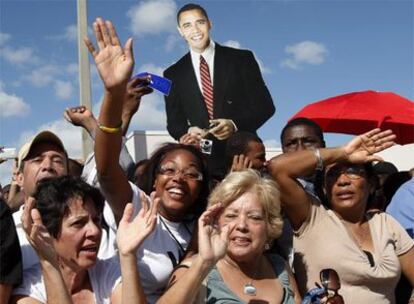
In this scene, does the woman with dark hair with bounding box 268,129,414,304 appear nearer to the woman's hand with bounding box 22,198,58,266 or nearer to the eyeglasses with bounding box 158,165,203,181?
the eyeglasses with bounding box 158,165,203,181

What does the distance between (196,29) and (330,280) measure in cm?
283

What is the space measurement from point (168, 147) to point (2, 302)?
3.96ft

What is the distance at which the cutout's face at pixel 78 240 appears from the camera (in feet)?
8.77

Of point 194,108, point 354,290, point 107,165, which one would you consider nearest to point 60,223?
point 107,165

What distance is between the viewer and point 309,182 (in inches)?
160

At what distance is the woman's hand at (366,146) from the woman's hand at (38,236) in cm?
176

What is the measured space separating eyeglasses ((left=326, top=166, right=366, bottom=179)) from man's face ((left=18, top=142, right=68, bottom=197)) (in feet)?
4.97

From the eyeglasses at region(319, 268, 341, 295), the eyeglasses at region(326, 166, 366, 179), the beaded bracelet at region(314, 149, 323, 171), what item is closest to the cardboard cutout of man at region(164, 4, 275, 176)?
the eyeglasses at region(326, 166, 366, 179)

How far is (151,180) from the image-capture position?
3309mm

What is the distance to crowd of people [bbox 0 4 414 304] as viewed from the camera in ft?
8.66

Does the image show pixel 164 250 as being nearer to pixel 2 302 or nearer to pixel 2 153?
pixel 2 302

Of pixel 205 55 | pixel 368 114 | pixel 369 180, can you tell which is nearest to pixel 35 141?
pixel 369 180

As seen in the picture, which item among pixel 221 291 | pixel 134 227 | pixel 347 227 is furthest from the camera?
pixel 347 227

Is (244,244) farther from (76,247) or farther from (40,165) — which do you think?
(40,165)
